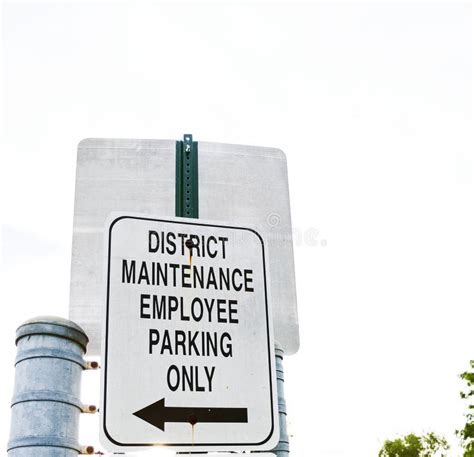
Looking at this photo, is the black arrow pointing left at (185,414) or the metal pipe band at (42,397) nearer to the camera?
the black arrow pointing left at (185,414)

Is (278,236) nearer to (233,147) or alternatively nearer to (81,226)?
(233,147)

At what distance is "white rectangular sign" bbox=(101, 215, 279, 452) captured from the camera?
91.2 inches

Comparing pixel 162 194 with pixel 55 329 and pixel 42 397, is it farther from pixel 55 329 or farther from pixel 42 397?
pixel 42 397

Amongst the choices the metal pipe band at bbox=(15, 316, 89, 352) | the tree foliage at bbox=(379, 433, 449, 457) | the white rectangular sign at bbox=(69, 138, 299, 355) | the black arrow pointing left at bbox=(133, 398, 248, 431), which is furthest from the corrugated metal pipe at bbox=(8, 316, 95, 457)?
the tree foliage at bbox=(379, 433, 449, 457)

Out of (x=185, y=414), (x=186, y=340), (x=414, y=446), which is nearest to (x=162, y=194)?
(x=186, y=340)

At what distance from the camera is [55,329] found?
3312 millimetres

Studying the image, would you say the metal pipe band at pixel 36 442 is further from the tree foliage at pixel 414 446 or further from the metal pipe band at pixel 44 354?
the tree foliage at pixel 414 446

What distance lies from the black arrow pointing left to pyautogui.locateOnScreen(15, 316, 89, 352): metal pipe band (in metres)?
1.15

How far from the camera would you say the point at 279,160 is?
12.5ft

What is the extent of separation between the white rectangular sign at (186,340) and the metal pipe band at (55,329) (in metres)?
0.95

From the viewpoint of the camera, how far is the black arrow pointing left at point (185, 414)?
2.30 metres

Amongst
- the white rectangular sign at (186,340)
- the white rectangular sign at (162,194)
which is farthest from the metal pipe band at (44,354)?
the white rectangular sign at (186,340)

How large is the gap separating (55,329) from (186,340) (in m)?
1.17

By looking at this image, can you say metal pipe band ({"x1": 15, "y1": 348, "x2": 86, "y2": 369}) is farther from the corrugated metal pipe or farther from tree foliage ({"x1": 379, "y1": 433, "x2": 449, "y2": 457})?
tree foliage ({"x1": 379, "y1": 433, "x2": 449, "y2": 457})
